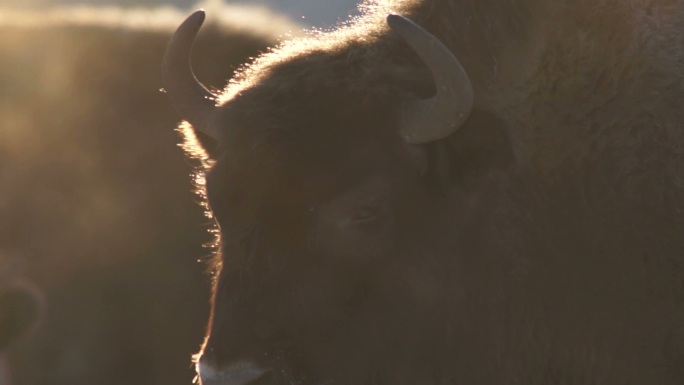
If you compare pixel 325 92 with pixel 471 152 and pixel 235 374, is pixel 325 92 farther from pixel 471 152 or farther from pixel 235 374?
pixel 235 374

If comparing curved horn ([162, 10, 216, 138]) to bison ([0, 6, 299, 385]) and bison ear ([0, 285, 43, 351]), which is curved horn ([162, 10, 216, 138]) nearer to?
bison ([0, 6, 299, 385])

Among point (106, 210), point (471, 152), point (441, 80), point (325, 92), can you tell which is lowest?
point (106, 210)

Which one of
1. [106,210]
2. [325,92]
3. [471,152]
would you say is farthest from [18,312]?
[471,152]

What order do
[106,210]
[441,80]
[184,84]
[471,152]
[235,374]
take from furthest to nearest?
[106,210] → [184,84] → [471,152] → [441,80] → [235,374]

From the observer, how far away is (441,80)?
12.5 ft

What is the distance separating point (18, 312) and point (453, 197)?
5195 mm

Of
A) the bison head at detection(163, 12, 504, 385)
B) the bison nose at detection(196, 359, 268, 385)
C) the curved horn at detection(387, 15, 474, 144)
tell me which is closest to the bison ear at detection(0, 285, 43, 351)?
the bison head at detection(163, 12, 504, 385)

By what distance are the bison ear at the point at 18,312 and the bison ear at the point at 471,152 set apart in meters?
5.13

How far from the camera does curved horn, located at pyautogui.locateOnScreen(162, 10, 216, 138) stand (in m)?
4.46

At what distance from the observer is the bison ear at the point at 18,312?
8352mm

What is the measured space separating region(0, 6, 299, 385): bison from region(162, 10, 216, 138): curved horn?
379cm

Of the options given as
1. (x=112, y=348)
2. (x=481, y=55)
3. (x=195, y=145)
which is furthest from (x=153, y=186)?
(x=481, y=55)

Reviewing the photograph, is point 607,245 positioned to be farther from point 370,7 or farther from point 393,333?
point 370,7

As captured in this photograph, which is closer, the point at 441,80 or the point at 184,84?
the point at 441,80
